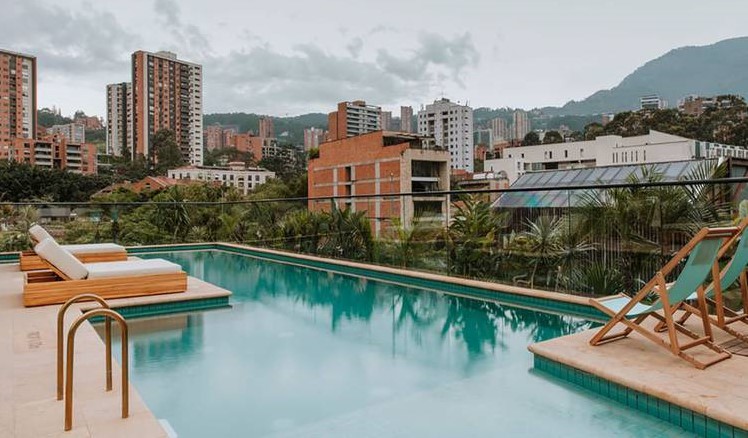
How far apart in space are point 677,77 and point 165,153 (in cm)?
11486

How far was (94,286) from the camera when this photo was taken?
19.4ft

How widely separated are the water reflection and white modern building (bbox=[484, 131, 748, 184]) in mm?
39340

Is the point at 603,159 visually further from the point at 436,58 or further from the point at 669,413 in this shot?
the point at 669,413

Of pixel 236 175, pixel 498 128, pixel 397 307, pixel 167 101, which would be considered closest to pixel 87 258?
pixel 397 307

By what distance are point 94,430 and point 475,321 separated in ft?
12.6

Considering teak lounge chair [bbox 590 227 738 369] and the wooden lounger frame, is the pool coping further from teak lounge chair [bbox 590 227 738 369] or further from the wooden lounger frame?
the wooden lounger frame

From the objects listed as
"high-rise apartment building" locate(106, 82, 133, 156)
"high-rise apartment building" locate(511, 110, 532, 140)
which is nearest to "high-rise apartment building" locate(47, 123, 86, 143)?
"high-rise apartment building" locate(106, 82, 133, 156)

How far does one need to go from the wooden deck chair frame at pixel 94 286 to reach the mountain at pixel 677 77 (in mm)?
125921

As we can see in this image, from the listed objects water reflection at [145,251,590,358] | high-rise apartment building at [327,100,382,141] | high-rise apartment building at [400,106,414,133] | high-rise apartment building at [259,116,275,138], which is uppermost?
high-rise apartment building at [400,106,414,133]

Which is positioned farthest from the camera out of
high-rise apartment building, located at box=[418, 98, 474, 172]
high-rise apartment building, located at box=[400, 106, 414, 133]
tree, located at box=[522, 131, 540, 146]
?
high-rise apartment building, located at box=[400, 106, 414, 133]

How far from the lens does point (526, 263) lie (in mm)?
6453

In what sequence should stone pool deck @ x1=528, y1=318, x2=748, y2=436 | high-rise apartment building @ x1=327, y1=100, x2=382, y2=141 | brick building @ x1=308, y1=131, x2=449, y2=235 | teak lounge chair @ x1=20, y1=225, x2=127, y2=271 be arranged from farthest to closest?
high-rise apartment building @ x1=327, y1=100, x2=382, y2=141, brick building @ x1=308, y1=131, x2=449, y2=235, teak lounge chair @ x1=20, y1=225, x2=127, y2=271, stone pool deck @ x1=528, y1=318, x2=748, y2=436

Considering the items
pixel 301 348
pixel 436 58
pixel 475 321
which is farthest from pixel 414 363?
pixel 436 58

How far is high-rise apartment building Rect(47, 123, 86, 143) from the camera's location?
99.6 meters
